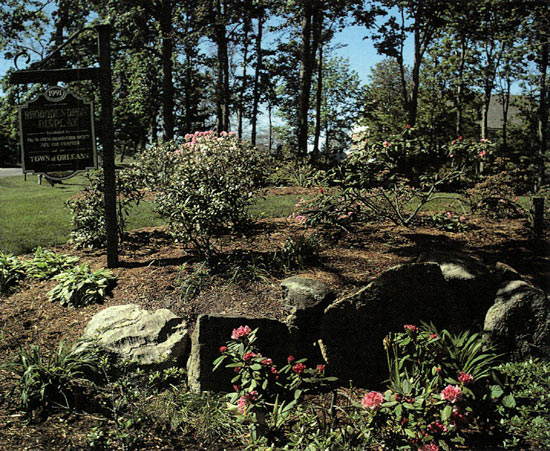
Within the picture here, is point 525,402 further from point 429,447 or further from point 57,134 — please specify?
point 57,134

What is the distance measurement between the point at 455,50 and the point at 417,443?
2025cm

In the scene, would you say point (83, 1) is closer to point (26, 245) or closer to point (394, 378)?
point (26, 245)

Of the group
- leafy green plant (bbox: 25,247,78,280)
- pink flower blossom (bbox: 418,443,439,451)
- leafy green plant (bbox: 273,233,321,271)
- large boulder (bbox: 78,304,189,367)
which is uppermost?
leafy green plant (bbox: 273,233,321,271)

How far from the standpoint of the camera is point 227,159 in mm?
6285

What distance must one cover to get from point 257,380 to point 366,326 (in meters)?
1.03

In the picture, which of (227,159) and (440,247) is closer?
(440,247)

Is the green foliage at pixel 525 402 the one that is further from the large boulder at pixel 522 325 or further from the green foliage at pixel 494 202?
the green foliage at pixel 494 202

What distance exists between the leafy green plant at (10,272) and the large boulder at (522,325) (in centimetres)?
530

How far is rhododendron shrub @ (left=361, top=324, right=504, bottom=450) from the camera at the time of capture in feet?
10.4

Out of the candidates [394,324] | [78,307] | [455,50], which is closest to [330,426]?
[394,324]

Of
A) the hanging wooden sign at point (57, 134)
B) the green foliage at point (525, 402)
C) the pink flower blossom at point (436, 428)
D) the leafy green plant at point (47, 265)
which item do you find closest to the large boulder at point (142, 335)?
the leafy green plant at point (47, 265)

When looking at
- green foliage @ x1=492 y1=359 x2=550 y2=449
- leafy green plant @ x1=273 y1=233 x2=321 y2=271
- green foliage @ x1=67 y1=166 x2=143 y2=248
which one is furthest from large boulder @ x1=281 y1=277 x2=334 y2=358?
green foliage @ x1=67 y1=166 x2=143 y2=248

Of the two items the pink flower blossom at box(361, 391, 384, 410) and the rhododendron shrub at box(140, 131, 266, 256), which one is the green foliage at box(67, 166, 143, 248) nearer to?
the rhododendron shrub at box(140, 131, 266, 256)

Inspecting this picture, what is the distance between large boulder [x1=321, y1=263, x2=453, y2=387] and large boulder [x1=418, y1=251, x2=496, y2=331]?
0.55m
